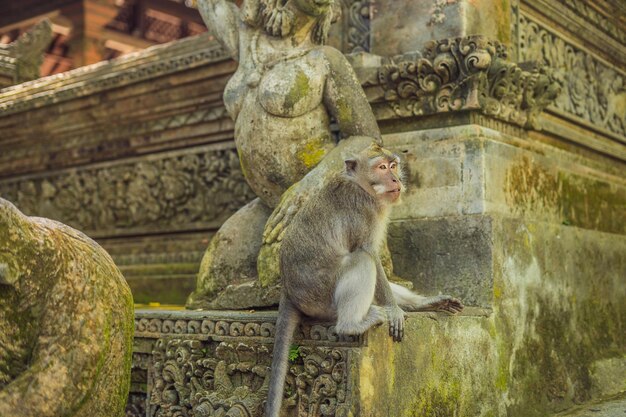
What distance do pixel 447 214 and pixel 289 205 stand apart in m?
1.10

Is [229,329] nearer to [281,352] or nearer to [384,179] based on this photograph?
[281,352]

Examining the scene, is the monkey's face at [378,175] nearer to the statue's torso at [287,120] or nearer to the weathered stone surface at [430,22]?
the statue's torso at [287,120]

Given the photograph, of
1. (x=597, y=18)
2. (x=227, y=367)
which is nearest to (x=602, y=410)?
(x=227, y=367)

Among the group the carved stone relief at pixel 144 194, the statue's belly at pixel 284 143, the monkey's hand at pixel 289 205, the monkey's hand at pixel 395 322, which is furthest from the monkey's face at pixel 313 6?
the carved stone relief at pixel 144 194

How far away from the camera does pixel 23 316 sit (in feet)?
9.73

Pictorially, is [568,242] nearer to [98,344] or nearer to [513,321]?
[513,321]

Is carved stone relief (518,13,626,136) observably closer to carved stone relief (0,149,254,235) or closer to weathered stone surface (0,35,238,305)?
weathered stone surface (0,35,238,305)

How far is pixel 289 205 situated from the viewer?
5.14 meters

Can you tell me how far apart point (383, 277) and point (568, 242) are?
8.30 feet

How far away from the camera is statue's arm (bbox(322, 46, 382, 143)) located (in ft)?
17.5

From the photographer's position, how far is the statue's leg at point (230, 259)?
552 centimetres

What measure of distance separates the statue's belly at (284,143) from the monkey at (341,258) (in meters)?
1.01

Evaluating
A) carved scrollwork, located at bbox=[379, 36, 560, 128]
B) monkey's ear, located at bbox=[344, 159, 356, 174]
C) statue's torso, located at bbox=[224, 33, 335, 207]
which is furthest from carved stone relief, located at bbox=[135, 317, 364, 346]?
carved scrollwork, located at bbox=[379, 36, 560, 128]

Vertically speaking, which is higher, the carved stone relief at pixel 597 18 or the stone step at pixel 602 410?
the carved stone relief at pixel 597 18
